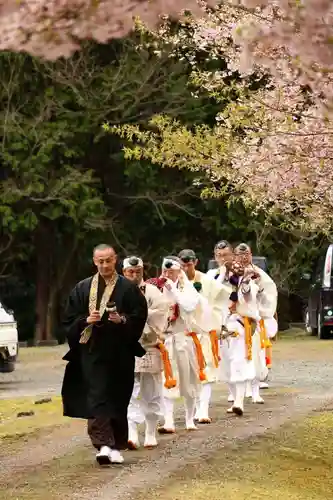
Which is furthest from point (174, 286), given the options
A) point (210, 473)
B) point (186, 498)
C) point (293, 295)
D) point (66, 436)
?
point (293, 295)

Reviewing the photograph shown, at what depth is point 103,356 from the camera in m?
13.4

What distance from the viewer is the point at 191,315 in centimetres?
1612

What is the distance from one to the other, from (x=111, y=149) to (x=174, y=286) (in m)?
23.9

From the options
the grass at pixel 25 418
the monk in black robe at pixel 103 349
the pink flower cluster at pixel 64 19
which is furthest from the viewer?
the grass at pixel 25 418

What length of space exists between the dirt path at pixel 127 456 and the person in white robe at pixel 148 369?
273mm

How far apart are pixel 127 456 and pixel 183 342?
2429 millimetres

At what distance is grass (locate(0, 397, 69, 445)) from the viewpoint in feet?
53.7

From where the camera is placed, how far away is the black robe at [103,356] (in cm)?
1334

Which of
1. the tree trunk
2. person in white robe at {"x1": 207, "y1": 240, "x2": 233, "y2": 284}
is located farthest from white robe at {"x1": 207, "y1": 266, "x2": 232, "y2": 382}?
the tree trunk

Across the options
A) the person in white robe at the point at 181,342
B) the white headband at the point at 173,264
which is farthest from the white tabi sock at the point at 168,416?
the white headband at the point at 173,264

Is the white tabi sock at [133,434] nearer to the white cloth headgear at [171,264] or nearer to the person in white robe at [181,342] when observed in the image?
the person in white robe at [181,342]

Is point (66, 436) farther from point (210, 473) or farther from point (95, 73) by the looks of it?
point (95, 73)

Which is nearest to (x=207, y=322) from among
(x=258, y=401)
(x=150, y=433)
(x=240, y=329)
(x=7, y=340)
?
(x=240, y=329)

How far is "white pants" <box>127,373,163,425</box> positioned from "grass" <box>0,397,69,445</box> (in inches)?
69.9
